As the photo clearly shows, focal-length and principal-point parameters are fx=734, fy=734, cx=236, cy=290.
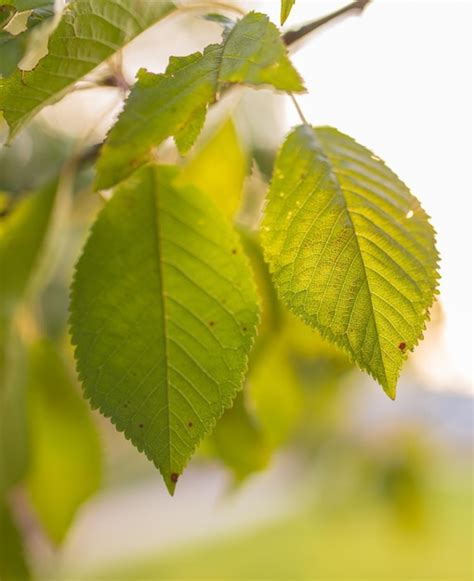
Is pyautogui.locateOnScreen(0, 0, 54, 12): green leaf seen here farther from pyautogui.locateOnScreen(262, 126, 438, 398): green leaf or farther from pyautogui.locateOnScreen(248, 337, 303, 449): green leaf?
pyautogui.locateOnScreen(248, 337, 303, 449): green leaf

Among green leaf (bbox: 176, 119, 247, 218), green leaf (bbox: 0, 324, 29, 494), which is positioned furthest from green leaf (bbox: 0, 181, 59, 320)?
green leaf (bbox: 176, 119, 247, 218)

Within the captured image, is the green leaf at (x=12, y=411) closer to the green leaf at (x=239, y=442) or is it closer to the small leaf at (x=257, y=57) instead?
the green leaf at (x=239, y=442)

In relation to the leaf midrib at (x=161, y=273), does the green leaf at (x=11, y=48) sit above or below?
above

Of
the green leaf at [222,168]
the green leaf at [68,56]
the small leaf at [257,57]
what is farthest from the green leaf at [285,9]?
the green leaf at [222,168]

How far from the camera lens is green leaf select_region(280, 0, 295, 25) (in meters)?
0.48

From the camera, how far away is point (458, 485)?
1052cm

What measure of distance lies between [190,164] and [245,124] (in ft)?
0.39

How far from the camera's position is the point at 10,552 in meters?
0.94

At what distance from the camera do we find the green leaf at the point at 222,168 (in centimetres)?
87

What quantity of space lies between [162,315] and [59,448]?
42 cm

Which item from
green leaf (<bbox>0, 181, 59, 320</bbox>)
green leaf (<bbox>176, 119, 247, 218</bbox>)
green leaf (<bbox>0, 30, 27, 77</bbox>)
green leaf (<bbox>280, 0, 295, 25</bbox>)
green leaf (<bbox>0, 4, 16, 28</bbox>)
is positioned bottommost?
green leaf (<bbox>0, 181, 59, 320</bbox>)

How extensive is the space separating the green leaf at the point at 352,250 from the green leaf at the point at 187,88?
100 millimetres

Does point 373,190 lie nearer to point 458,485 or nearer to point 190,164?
point 190,164

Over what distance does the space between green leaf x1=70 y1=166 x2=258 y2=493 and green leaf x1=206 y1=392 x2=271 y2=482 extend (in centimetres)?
30
